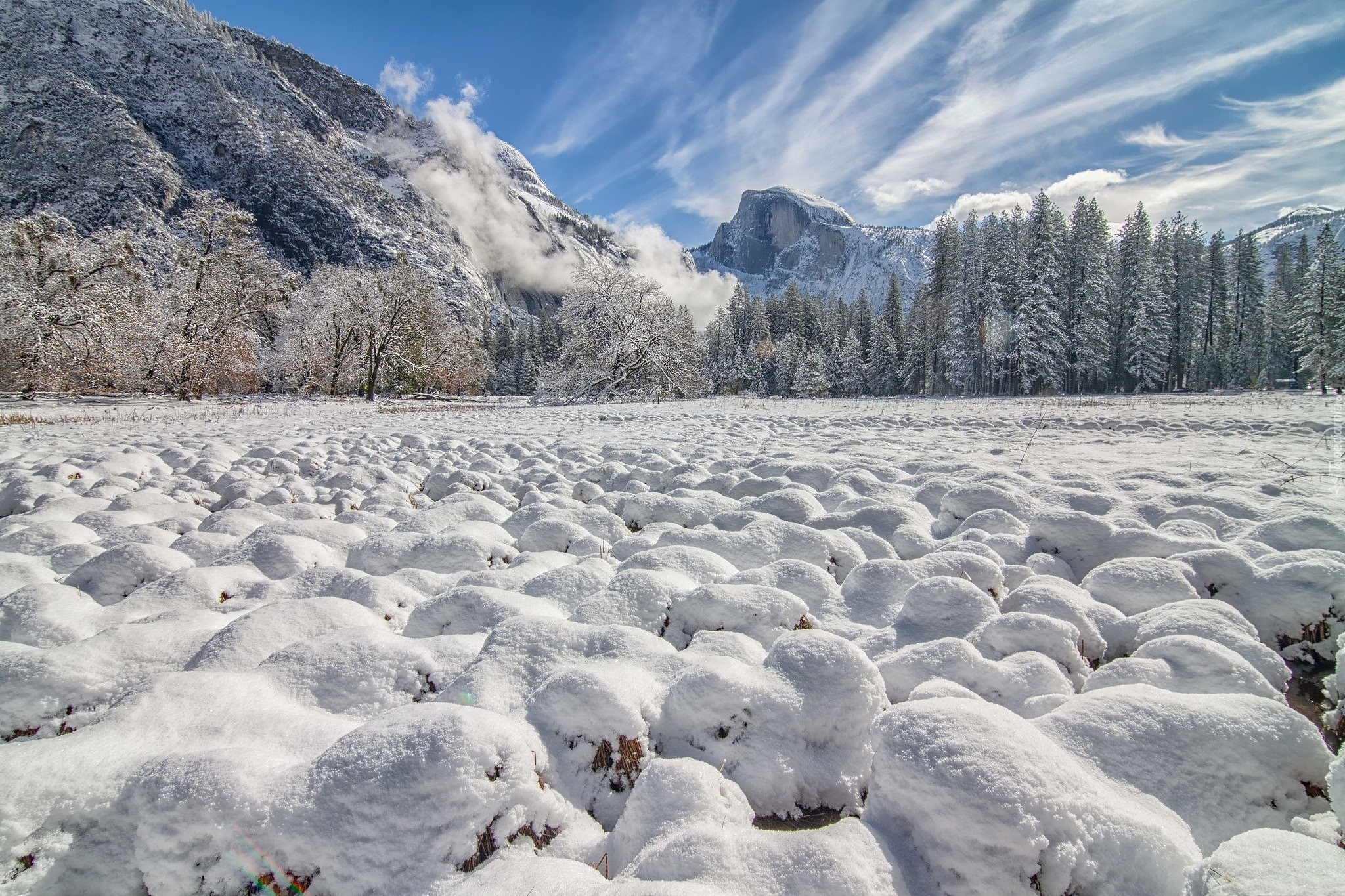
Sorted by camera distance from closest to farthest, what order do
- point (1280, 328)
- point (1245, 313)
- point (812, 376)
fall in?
point (1280, 328)
point (1245, 313)
point (812, 376)

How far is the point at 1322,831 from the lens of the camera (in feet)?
3.20

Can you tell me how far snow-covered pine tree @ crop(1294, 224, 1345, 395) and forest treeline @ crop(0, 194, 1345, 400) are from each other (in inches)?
5.7

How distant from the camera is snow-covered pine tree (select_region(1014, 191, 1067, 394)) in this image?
2918 cm

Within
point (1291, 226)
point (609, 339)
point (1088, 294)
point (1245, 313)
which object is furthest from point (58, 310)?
point (1291, 226)

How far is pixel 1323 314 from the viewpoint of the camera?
27188 millimetres

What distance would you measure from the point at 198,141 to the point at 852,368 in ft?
256

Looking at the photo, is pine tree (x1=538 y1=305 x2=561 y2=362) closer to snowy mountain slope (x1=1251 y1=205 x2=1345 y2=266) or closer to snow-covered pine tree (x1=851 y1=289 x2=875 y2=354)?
snow-covered pine tree (x1=851 y1=289 x2=875 y2=354)

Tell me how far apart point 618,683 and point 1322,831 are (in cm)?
135

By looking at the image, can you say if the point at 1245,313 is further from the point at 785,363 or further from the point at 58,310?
the point at 58,310

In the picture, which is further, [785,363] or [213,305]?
[785,363]

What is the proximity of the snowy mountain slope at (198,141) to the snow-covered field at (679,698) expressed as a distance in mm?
47021

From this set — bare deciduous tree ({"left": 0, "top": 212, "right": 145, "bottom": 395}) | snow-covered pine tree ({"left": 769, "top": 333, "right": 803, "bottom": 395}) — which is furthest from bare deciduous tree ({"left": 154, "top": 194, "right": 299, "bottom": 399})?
snow-covered pine tree ({"left": 769, "top": 333, "right": 803, "bottom": 395})

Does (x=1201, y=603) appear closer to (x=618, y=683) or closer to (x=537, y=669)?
(x=618, y=683)

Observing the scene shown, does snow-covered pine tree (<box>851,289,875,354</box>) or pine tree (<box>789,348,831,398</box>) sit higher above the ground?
snow-covered pine tree (<box>851,289,875,354</box>)
